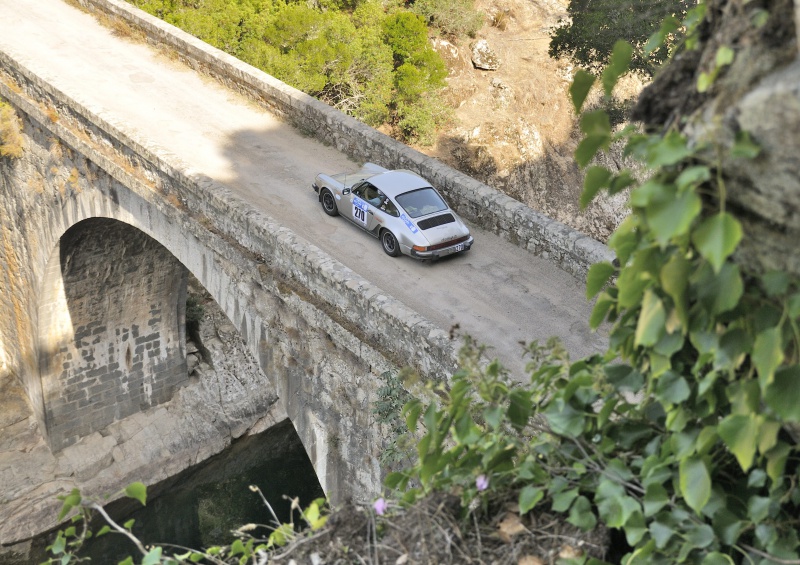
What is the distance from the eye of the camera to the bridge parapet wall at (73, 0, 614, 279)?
32.7 feet

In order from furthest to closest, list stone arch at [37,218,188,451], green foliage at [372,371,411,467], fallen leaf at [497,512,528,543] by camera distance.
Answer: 1. stone arch at [37,218,188,451]
2. green foliage at [372,371,411,467]
3. fallen leaf at [497,512,528,543]

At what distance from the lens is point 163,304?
18.8 metres

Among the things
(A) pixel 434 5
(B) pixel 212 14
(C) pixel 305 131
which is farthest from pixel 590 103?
(C) pixel 305 131

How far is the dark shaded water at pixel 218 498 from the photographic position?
56.5 ft

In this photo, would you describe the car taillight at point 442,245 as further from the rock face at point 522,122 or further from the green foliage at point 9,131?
the rock face at point 522,122

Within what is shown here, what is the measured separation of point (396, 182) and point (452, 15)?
57.1ft

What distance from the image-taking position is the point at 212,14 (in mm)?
20516

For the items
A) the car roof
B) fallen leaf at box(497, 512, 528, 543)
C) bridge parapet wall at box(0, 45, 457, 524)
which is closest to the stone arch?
bridge parapet wall at box(0, 45, 457, 524)

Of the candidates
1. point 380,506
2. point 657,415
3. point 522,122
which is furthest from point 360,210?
point 522,122

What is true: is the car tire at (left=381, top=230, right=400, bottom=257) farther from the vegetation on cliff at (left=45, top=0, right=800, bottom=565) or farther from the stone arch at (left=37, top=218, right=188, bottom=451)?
Answer: the stone arch at (left=37, top=218, right=188, bottom=451)

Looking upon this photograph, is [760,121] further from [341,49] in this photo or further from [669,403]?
[341,49]

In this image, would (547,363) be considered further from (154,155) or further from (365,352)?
(154,155)

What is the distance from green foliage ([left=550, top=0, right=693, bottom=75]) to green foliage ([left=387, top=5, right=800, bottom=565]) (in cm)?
1487

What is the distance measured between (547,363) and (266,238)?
5.82 metres
